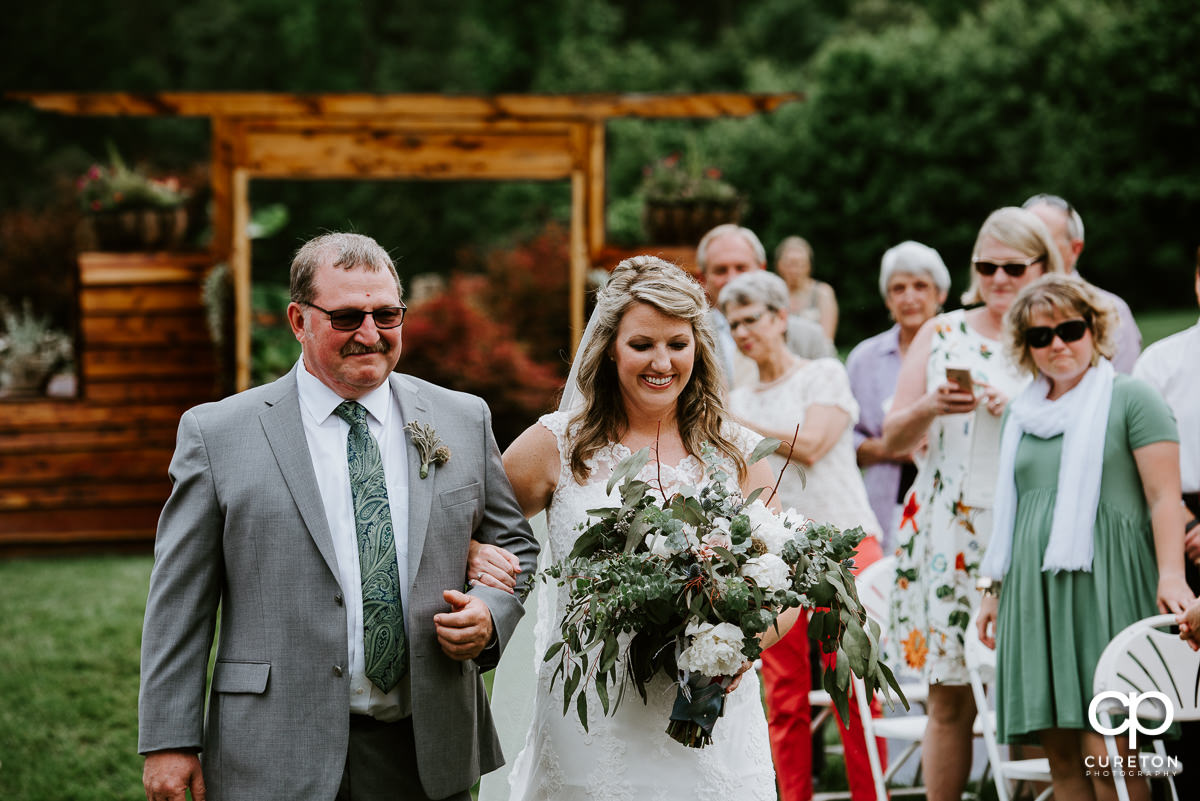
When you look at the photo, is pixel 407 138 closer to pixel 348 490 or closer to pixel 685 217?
pixel 685 217

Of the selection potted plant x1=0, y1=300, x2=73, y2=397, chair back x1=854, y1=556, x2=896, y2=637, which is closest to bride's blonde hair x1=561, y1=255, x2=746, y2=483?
chair back x1=854, y1=556, x2=896, y2=637

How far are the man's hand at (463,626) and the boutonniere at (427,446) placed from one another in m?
0.33

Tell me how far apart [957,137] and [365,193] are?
14515 mm

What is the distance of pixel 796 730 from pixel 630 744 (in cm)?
195

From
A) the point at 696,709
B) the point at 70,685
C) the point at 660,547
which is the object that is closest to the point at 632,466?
the point at 660,547

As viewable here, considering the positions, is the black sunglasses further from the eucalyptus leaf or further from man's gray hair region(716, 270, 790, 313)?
the eucalyptus leaf

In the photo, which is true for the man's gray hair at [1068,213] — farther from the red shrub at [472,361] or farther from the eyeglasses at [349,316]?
the red shrub at [472,361]

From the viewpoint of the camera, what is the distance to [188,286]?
12.3 meters

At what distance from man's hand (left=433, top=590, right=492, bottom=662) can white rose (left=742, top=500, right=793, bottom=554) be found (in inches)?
27.8

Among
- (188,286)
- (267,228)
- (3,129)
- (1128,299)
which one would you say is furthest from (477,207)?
(188,286)

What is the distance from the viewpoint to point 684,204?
11430 mm

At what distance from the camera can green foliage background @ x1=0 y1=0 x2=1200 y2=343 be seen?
24078 millimetres

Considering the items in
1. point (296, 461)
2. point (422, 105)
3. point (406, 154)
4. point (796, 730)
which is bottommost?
point (796, 730)

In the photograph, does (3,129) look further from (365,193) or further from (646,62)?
(646,62)
